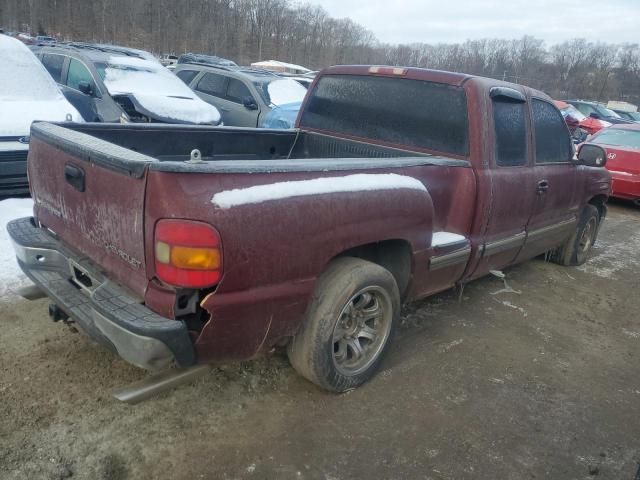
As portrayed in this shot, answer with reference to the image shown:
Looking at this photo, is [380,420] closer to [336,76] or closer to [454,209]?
[454,209]

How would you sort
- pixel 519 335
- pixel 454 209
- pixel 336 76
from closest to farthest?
pixel 454 209
pixel 519 335
pixel 336 76

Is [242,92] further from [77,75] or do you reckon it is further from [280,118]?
[77,75]

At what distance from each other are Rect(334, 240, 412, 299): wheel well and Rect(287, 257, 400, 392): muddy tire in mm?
205

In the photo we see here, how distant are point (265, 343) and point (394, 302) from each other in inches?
38.1

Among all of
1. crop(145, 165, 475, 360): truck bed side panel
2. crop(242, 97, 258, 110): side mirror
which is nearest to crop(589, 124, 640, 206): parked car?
crop(242, 97, 258, 110): side mirror

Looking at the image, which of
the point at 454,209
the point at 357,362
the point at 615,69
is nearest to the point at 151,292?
the point at 357,362

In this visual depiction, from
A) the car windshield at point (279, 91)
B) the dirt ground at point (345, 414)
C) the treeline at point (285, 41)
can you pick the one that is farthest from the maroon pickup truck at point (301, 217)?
the treeline at point (285, 41)

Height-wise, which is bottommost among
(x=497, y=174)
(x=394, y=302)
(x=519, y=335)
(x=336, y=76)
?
(x=519, y=335)

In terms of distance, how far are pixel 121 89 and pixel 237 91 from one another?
Result: 2.29 meters

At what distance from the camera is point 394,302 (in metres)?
3.23

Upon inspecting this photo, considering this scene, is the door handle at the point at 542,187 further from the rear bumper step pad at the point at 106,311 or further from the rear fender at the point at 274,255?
the rear bumper step pad at the point at 106,311

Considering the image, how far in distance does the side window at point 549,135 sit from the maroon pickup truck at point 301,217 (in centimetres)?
2

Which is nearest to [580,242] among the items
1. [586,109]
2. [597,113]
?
[597,113]

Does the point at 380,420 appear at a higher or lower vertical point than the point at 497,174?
lower
